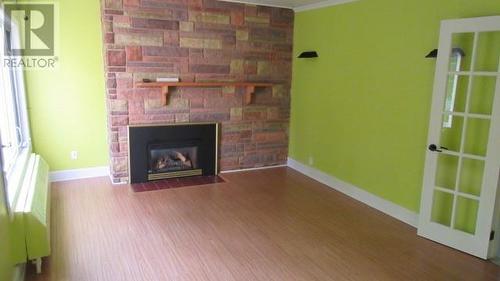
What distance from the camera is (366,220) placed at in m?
3.86

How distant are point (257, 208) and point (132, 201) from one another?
4.82 ft

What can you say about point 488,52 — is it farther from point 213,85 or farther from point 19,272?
point 19,272

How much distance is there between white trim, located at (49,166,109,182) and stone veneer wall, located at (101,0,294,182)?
1.39 ft

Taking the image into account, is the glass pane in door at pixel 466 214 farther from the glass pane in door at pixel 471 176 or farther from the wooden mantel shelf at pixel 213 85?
the wooden mantel shelf at pixel 213 85

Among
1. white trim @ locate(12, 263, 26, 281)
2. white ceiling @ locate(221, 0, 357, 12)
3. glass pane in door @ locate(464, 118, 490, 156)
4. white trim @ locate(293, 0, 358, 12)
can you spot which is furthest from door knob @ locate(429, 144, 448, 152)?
white trim @ locate(12, 263, 26, 281)

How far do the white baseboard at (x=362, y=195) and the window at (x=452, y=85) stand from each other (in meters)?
1.05

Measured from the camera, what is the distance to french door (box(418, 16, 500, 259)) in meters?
2.95

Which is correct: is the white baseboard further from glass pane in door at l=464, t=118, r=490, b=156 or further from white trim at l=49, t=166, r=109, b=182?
white trim at l=49, t=166, r=109, b=182

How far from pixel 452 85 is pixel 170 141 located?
3.42m

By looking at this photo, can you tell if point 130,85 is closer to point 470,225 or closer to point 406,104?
point 406,104

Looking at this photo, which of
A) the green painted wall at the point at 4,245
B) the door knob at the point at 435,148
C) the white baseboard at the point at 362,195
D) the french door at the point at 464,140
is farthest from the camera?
the white baseboard at the point at 362,195

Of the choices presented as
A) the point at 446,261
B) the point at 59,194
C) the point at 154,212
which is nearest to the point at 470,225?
the point at 446,261

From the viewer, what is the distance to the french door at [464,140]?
2.95m

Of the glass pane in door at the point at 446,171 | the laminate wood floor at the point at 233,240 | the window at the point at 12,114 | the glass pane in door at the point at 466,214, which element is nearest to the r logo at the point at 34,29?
the window at the point at 12,114
